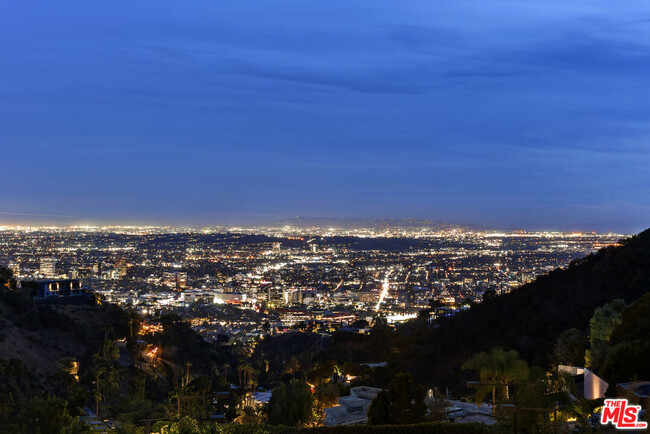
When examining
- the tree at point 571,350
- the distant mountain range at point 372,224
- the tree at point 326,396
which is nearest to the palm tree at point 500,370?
the tree at point 326,396

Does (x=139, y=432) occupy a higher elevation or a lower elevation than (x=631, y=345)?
lower

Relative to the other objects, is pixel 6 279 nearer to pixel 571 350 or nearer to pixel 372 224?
pixel 571 350

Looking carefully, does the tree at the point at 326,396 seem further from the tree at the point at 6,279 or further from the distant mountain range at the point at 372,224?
the distant mountain range at the point at 372,224

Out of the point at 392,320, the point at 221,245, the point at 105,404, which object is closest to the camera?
the point at 105,404

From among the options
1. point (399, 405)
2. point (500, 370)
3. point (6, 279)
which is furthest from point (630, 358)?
point (6, 279)

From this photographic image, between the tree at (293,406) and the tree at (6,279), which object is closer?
the tree at (293,406)

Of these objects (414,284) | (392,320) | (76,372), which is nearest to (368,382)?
(76,372)

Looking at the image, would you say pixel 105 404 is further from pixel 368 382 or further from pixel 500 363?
pixel 500 363
